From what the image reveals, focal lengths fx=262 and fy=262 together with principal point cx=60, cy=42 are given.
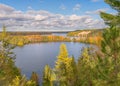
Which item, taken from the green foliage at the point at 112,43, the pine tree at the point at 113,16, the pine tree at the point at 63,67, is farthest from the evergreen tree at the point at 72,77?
the pine tree at the point at 113,16

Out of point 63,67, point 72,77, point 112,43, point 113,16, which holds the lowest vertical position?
point 72,77

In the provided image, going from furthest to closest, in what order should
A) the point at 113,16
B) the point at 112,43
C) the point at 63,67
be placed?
the point at 63,67, the point at 112,43, the point at 113,16

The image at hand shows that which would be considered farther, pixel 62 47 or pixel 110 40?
pixel 62 47

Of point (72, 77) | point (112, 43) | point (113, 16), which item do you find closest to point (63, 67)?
point (72, 77)

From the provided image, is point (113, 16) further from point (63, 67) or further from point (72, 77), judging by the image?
point (63, 67)

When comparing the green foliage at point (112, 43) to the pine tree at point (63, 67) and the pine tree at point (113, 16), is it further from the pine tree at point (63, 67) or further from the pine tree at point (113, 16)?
the pine tree at point (63, 67)

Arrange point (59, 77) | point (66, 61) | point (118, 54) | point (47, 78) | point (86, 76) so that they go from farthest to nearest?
point (47, 78)
point (66, 61)
point (59, 77)
point (86, 76)
point (118, 54)

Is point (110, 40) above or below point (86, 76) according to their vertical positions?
above

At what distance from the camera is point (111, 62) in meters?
16.2

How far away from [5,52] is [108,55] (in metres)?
13.0

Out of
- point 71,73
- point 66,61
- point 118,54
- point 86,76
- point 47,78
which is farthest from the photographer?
point 47,78

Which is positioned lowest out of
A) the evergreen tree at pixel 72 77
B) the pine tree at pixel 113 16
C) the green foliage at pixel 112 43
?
the evergreen tree at pixel 72 77

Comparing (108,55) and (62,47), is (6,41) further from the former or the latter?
(62,47)

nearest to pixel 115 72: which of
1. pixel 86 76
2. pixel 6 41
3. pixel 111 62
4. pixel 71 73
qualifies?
pixel 111 62
